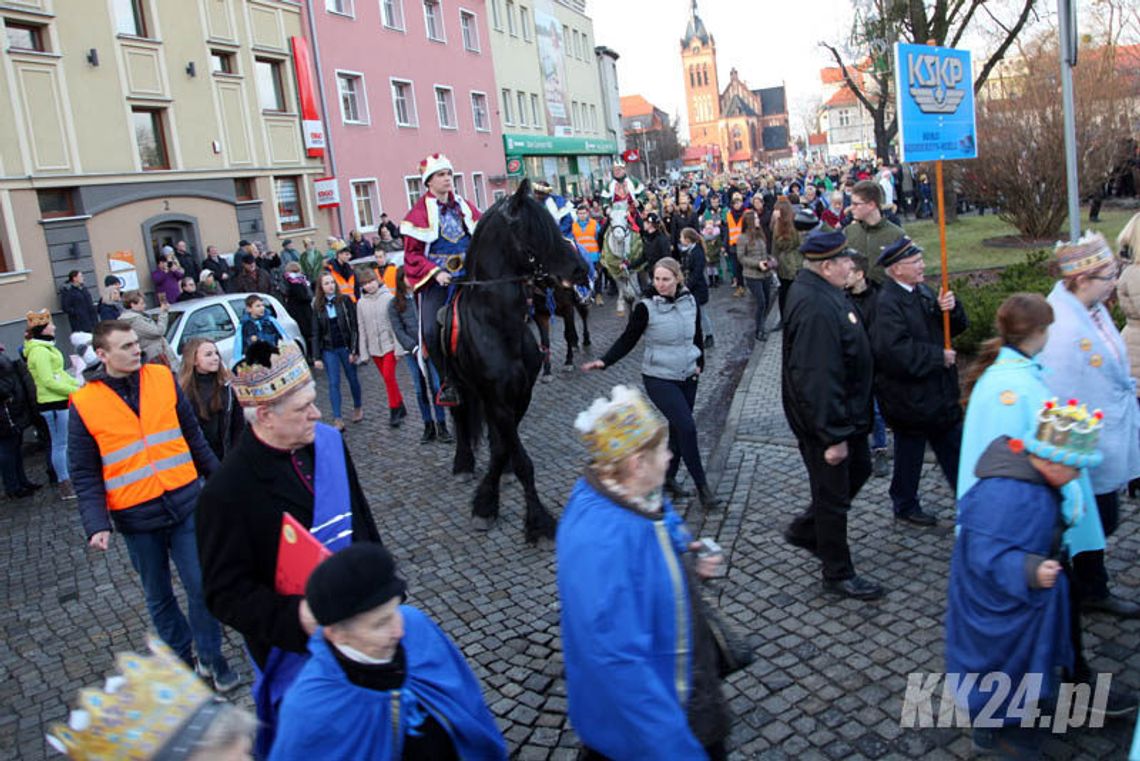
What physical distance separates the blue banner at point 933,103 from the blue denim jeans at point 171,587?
18.6 ft

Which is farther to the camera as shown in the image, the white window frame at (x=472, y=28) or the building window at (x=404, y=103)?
the white window frame at (x=472, y=28)

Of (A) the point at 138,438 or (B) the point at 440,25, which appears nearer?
(A) the point at 138,438

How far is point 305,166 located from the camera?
25156 mm

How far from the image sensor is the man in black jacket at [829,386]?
482 centimetres

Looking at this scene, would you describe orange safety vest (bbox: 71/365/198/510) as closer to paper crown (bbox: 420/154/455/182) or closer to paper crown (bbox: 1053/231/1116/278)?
paper crown (bbox: 420/154/455/182)

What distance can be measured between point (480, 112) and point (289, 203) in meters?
14.0

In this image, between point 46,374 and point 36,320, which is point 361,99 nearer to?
point 36,320

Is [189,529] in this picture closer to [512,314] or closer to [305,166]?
[512,314]

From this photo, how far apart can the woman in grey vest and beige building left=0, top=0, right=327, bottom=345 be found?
14958 millimetres

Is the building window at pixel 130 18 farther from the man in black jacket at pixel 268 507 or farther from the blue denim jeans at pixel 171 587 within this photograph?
the man in black jacket at pixel 268 507

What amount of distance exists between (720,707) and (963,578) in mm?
1285

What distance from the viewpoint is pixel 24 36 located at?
17.5 meters

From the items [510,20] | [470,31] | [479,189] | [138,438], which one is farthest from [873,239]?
[510,20]

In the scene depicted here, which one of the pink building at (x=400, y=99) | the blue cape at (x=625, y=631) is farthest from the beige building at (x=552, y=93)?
the blue cape at (x=625, y=631)
